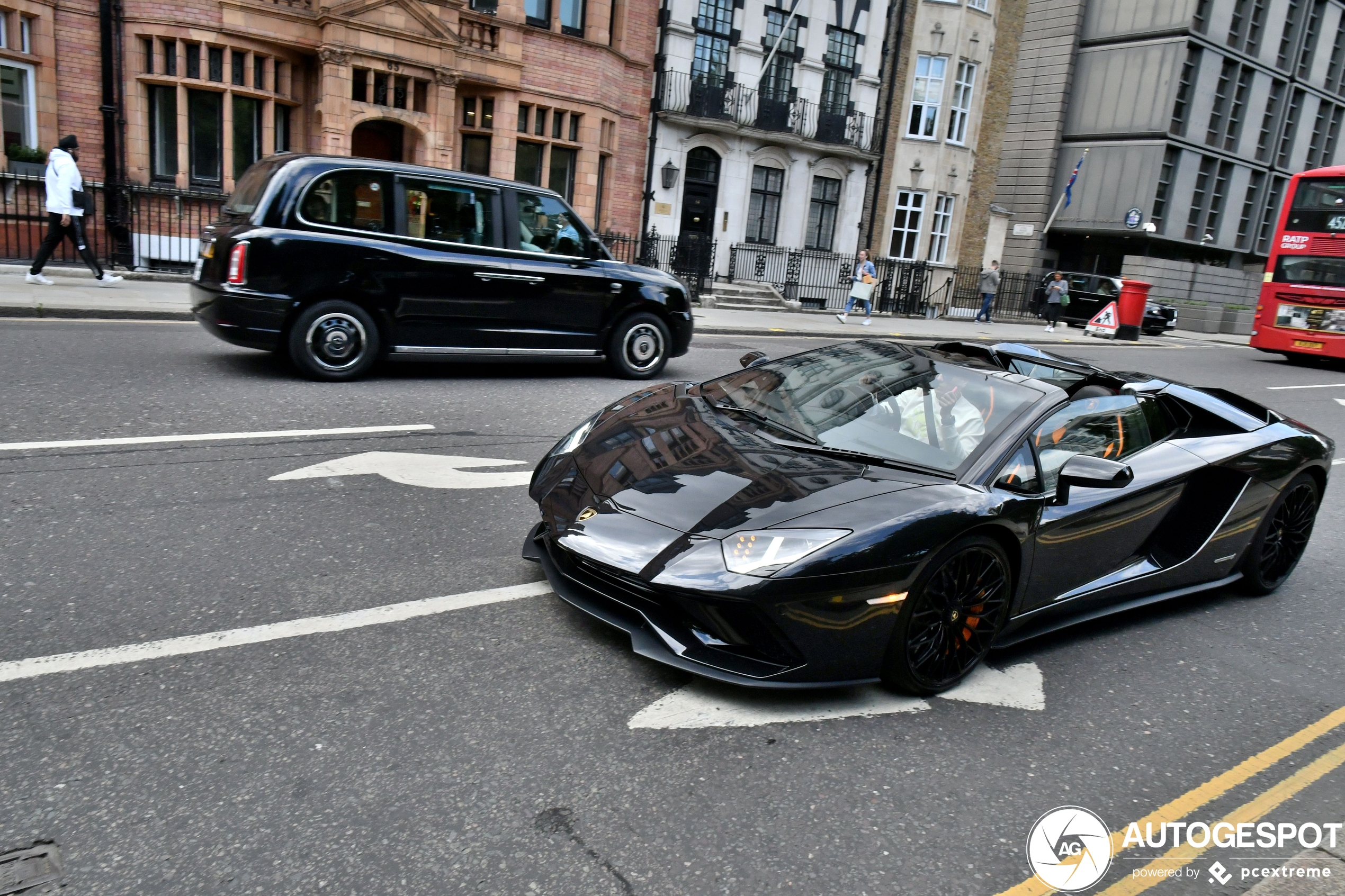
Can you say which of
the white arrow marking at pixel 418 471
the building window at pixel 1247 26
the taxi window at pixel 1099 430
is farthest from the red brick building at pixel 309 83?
the building window at pixel 1247 26

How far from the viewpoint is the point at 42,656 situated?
10.7 feet

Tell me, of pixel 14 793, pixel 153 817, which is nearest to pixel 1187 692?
pixel 153 817

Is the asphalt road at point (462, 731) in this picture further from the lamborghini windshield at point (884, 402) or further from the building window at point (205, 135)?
the building window at point (205, 135)

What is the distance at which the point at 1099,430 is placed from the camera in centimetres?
447

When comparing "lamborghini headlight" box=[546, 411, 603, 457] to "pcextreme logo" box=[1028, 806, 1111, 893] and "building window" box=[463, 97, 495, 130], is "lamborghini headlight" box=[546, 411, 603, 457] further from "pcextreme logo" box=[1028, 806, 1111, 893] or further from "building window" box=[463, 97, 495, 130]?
"building window" box=[463, 97, 495, 130]

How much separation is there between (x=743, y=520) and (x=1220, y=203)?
4208cm

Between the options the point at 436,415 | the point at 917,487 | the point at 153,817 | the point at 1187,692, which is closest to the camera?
the point at 153,817

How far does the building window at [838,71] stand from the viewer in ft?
89.6

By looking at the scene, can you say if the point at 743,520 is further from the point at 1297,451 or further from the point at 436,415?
the point at 436,415

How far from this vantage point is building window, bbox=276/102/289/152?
59.1 feet

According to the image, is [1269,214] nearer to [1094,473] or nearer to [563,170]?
[563,170]

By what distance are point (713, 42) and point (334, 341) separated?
19.8 m

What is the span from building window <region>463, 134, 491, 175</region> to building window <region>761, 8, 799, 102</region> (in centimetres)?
902

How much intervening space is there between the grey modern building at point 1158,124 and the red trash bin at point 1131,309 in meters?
8.35
